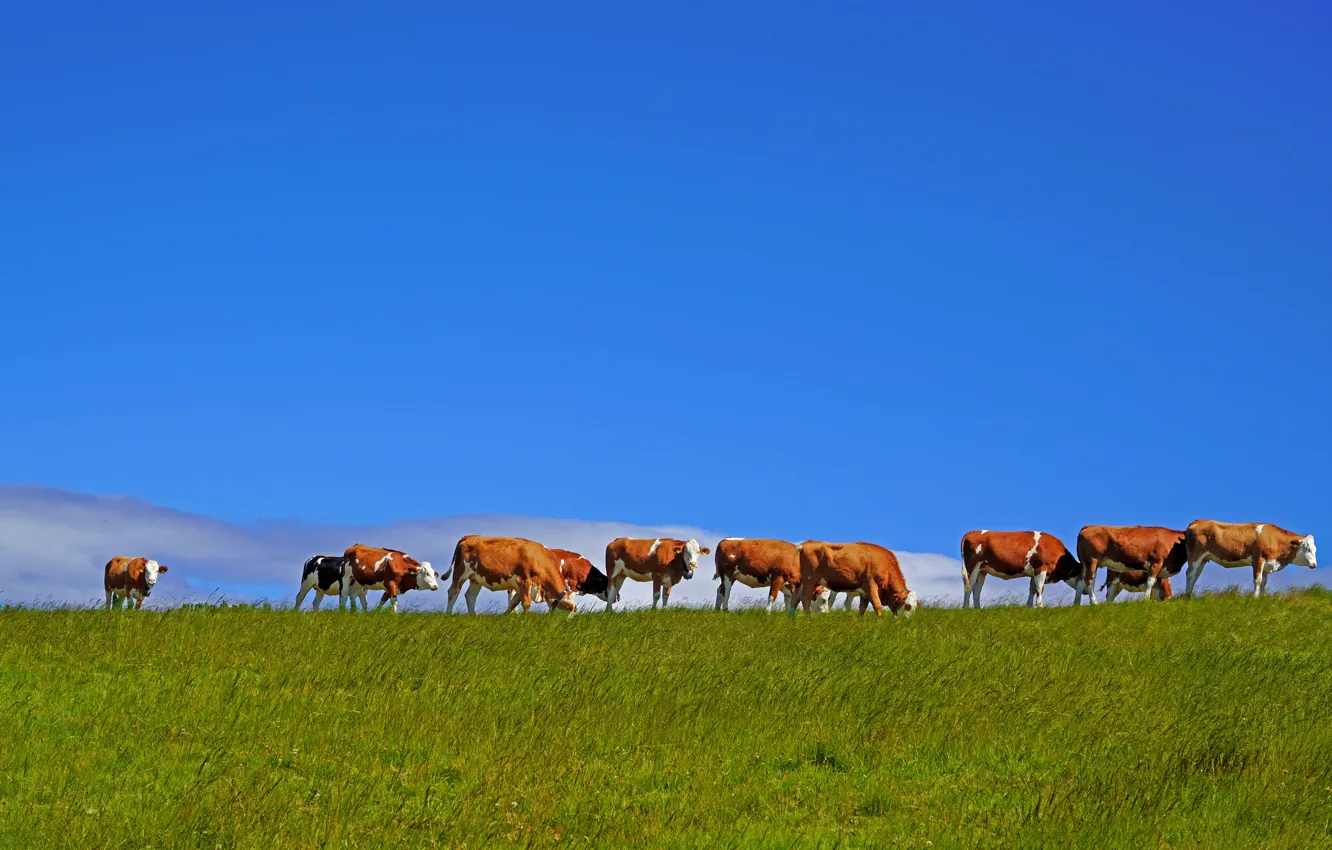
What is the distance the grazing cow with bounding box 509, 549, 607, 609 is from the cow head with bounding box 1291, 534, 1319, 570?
20.0 m

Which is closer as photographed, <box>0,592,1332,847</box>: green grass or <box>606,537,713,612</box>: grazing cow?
<box>0,592,1332,847</box>: green grass

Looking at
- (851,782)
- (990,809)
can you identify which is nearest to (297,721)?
(851,782)

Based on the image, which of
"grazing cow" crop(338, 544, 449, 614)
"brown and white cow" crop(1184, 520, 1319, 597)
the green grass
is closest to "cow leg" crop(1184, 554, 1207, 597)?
"brown and white cow" crop(1184, 520, 1319, 597)

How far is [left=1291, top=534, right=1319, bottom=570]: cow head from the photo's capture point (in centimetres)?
3691

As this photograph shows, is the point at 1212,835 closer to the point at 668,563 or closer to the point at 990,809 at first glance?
the point at 990,809

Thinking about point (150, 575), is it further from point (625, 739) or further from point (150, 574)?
point (625, 739)

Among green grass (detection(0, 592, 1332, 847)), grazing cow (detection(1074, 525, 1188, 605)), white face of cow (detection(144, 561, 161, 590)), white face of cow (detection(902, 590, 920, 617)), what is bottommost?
green grass (detection(0, 592, 1332, 847))

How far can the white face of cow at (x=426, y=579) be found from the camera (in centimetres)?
3622

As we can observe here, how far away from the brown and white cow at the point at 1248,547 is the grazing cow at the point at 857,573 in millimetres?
10823

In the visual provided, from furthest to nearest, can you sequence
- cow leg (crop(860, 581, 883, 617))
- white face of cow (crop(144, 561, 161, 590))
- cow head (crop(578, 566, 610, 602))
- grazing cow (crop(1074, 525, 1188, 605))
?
A: 1. white face of cow (crop(144, 561, 161, 590))
2. cow head (crop(578, 566, 610, 602))
3. grazing cow (crop(1074, 525, 1188, 605))
4. cow leg (crop(860, 581, 883, 617))

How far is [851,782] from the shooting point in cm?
1317

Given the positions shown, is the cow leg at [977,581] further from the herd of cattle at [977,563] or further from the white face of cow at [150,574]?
the white face of cow at [150,574]

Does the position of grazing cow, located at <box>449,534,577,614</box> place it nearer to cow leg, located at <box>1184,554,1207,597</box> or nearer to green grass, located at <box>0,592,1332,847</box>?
green grass, located at <box>0,592,1332,847</box>

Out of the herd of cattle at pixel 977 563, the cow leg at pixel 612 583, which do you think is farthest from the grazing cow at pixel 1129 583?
the cow leg at pixel 612 583
